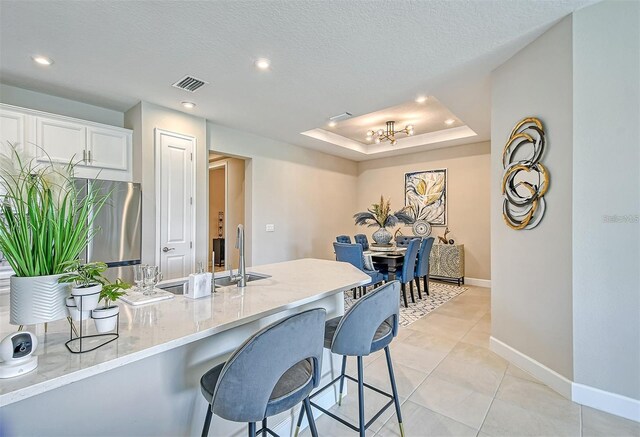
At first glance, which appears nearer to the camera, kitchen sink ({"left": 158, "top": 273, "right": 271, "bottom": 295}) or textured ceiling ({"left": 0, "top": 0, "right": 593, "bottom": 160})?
kitchen sink ({"left": 158, "top": 273, "right": 271, "bottom": 295})

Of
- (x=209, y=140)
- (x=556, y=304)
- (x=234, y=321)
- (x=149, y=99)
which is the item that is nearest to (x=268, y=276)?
(x=234, y=321)

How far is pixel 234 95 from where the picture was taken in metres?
3.34

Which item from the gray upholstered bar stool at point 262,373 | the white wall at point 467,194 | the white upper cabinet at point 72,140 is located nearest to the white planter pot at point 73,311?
the gray upholstered bar stool at point 262,373

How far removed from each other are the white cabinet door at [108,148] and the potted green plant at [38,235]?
2751mm

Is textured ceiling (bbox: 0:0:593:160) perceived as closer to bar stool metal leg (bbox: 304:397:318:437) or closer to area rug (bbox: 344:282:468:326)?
bar stool metal leg (bbox: 304:397:318:437)

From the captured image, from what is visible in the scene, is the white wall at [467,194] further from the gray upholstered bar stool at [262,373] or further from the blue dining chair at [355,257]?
the gray upholstered bar stool at [262,373]

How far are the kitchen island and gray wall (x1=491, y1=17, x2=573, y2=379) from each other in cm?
173

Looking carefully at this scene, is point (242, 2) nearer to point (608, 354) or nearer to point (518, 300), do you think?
point (518, 300)

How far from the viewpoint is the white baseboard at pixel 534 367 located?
7.07 ft

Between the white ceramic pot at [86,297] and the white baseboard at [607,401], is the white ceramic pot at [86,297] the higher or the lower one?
the higher one

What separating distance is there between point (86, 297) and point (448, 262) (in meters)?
5.67

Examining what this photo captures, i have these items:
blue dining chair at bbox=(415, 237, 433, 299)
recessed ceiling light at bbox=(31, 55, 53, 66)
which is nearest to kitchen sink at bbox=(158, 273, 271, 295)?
recessed ceiling light at bbox=(31, 55, 53, 66)

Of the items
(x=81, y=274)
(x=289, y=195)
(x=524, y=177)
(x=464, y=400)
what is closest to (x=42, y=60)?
(x=81, y=274)

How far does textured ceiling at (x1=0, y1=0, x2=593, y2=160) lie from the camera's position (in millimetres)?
1990
